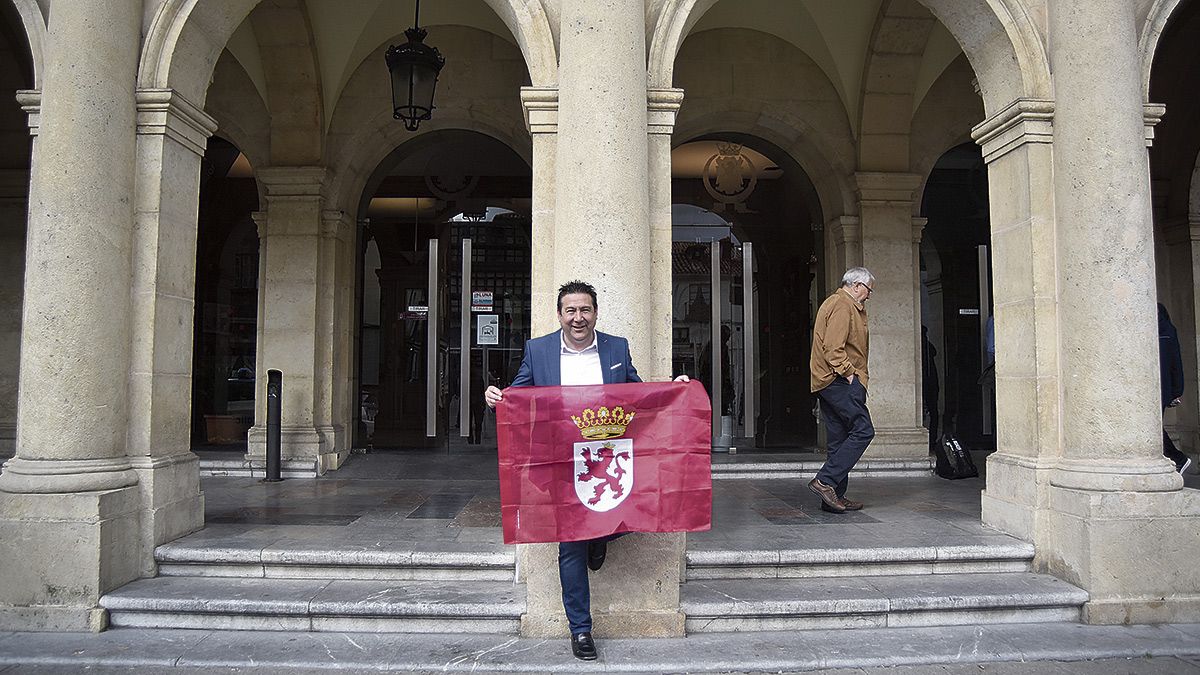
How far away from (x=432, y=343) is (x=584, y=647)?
6428 millimetres

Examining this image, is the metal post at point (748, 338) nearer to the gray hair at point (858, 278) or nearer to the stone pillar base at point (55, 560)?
the gray hair at point (858, 278)

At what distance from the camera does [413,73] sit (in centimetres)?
684

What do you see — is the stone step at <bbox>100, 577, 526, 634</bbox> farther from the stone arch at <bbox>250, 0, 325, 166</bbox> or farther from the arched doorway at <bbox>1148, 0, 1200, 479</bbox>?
the arched doorway at <bbox>1148, 0, 1200, 479</bbox>

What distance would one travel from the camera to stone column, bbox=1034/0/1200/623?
4.62 m

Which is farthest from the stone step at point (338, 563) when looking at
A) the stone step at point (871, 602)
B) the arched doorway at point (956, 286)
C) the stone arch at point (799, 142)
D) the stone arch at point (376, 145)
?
the arched doorway at point (956, 286)

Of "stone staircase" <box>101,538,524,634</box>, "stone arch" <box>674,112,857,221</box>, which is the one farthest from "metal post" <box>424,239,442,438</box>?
"stone staircase" <box>101,538,524,634</box>

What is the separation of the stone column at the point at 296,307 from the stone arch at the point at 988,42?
5217 mm

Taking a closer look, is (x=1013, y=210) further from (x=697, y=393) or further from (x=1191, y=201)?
(x=1191, y=201)

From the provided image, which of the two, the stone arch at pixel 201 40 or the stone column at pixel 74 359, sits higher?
the stone arch at pixel 201 40

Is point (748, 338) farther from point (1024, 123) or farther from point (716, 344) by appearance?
point (1024, 123)

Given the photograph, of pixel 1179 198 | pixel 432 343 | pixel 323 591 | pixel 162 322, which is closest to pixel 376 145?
pixel 432 343

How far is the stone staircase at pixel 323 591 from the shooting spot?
427 centimetres

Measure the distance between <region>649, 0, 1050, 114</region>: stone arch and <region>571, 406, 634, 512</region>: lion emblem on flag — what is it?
7.60ft

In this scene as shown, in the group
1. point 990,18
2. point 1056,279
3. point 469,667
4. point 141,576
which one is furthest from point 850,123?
point 141,576
